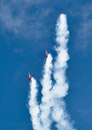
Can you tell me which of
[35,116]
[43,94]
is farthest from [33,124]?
[43,94]

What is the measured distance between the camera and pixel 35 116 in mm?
175625

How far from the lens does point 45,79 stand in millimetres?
170625

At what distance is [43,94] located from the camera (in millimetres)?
171375

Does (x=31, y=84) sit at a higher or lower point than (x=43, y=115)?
higher

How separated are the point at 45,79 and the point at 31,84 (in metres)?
6.85

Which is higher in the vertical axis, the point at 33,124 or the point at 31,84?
the point at 31,84

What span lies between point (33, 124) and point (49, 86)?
19.4 m

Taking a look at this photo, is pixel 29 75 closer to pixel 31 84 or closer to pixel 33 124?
pixel 31 84

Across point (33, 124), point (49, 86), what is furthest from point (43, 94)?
point (33, 124)

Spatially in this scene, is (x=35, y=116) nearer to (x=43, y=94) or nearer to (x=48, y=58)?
(x=43, y=94)

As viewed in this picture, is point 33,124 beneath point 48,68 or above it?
beneath

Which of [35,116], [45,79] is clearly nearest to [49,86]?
[45,79]

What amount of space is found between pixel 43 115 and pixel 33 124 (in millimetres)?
6616

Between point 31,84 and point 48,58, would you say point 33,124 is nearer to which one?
point 31,84
